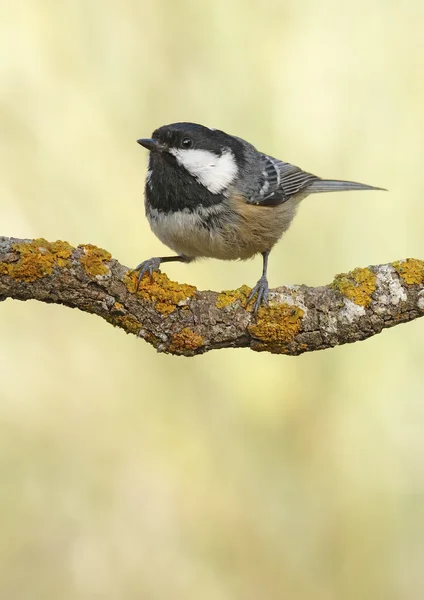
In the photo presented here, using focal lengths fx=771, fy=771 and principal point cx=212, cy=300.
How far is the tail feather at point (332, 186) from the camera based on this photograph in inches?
182

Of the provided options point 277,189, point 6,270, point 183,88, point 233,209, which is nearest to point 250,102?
point 183,88

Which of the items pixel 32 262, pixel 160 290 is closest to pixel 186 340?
pixel 160 290

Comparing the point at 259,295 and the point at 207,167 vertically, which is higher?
the point at 207,167

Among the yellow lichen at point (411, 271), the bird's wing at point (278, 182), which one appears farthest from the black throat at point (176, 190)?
the yellow lichen at point (411, 271)

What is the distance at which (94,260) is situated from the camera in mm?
2781

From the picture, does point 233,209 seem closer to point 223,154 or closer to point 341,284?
point 223,154

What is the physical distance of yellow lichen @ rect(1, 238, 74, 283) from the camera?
2.71 m

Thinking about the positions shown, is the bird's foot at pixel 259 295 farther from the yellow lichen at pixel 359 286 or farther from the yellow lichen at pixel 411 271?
the yellow lichen at pixel 411 271

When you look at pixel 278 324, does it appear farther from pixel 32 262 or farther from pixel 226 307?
pixel 32 262

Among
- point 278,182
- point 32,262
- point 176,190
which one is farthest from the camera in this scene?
point 278,182

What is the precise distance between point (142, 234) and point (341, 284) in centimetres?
215

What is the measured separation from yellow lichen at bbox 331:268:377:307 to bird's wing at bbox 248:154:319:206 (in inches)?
41.5

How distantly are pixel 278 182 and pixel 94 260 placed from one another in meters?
1.69

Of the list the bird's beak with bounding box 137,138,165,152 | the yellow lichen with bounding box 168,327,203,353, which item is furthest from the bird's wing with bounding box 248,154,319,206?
the yellow lichen with bounding box 168,327,203,353
